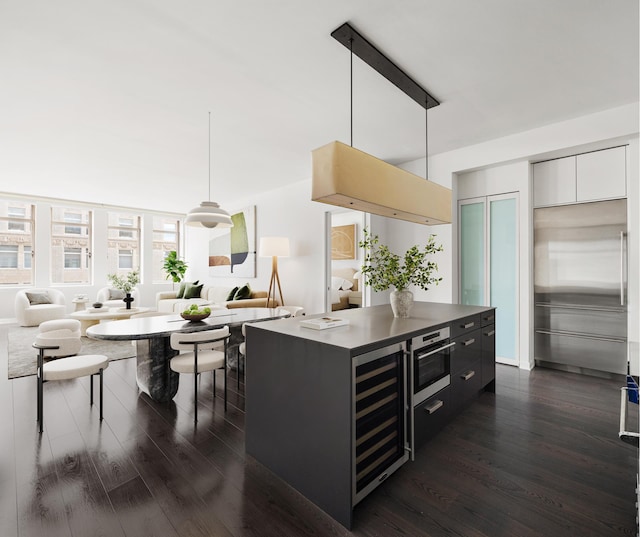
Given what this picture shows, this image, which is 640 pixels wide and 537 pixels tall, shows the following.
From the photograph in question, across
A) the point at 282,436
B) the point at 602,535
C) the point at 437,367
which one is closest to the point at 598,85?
the point at 437,367

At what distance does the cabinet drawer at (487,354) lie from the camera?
298cm

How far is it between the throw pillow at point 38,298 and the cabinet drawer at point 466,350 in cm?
803

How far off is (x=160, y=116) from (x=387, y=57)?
2312 mm

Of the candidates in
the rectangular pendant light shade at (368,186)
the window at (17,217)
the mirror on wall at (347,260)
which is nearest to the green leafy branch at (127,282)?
the window at (17,217)

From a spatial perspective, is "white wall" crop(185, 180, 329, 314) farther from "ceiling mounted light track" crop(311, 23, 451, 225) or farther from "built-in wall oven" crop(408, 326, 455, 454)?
"built-in wall oven" crop(408, 326, 455, 454)

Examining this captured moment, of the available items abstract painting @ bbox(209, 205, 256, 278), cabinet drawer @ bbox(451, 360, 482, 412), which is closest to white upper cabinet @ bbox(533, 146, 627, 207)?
cabinet drawer @ bbox(451, 360, 482, 412)

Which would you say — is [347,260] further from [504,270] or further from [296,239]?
[504,270]

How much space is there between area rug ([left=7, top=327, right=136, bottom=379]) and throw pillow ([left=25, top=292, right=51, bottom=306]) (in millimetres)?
1061

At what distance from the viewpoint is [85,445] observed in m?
2.25

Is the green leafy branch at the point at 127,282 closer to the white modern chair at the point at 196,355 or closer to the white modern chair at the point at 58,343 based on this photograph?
the white modern chair at the point at 58,343

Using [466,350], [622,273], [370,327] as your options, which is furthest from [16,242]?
[622,273]

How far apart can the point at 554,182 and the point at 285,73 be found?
3.33 meters

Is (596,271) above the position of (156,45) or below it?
Result: below

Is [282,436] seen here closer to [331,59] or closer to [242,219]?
[331,59]
